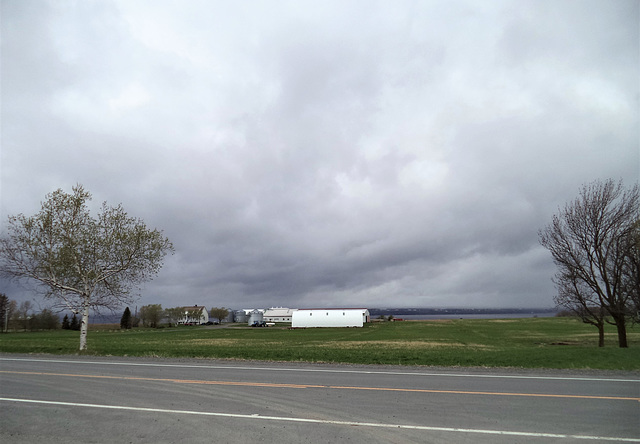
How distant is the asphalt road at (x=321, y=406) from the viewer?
7.70 m

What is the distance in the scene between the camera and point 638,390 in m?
11.5

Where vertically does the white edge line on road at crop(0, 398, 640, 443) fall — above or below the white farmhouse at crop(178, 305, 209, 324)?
above

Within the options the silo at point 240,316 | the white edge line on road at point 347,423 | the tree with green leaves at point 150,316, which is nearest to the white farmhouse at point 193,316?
the silo at point 240,316

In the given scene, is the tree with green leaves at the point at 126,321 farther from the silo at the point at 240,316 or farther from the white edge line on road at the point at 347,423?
the white edge line on road at the point at 347,423

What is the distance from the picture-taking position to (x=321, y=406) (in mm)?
9859

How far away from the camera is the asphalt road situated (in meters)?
7.70

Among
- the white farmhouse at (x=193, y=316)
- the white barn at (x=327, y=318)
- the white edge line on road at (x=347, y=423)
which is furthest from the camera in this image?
the white farmhouse at (x=193, y=316)

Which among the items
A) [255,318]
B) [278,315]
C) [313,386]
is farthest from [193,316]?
[313,386]

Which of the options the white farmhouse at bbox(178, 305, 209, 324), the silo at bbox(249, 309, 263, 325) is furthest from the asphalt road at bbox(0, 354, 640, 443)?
the white farmhouse at bbox(178, 305, 209, 324)

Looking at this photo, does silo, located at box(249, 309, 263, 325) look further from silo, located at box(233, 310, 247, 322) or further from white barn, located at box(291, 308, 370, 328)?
silo, located at box(233, 310, 247, 322)

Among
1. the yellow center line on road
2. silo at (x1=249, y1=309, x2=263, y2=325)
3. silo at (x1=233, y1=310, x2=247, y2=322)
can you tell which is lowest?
silo at (x1=233, y1=310, x2=247, y2=322)

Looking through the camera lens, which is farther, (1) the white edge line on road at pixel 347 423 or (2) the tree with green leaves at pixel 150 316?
(2) the tree with green leaves at pixel 150 316

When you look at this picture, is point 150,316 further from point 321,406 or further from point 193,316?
point 321,406

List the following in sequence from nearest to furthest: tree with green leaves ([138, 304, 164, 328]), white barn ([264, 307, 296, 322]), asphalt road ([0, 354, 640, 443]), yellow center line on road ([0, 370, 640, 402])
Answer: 1. asphalt road ([0, 354, 640, 443])
2. yellow center line on road ([0, 370, 640, 402])
3. tree with green leaves ([138, 304, 164, 328])
4. white barn ([264, 307, 296, 322])
